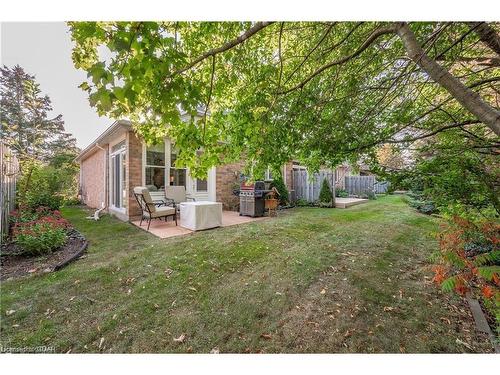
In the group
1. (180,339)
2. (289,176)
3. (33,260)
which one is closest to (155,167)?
(33,260)

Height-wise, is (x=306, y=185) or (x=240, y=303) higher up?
(x=306, y=185)

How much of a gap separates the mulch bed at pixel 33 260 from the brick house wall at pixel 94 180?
681 cm

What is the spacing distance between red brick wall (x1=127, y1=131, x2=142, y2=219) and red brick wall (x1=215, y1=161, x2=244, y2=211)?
314 cm

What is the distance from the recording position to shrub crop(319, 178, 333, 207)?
37.3 feet

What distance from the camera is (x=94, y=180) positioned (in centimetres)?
1283

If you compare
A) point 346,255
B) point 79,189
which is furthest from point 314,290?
point 79,189

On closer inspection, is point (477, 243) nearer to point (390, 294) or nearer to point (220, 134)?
point (390, 294)

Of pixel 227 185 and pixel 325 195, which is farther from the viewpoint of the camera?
pixel 325 195

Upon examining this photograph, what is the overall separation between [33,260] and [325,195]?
11028 millimetres

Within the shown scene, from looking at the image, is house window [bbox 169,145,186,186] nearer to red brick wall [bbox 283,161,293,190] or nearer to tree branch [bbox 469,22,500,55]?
red brick wall [bbox 283,161,293,190]

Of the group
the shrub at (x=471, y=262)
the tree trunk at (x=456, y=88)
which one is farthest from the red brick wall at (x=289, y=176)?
the tree trunk at (x=456, y=88)

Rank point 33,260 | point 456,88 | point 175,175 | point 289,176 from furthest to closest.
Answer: point 289,176 → point 175,175 → point 33,260 → point 456,88

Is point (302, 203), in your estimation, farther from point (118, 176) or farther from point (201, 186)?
point (118, 176)
